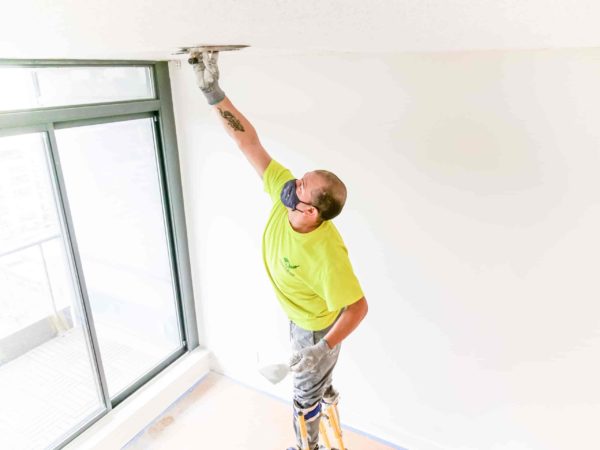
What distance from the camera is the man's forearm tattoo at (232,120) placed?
5.90ft

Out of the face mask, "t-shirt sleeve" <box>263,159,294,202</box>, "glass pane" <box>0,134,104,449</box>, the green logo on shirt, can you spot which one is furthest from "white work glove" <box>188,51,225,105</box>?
"glass pane" <box>0,134,104,449</box>

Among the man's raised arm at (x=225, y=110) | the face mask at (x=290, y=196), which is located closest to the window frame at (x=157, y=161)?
the man's raised arm at (x=225, y=110)

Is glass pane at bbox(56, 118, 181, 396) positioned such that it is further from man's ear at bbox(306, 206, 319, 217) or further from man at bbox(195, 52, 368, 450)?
man's ear at bbox(306, 206, 319, 217)

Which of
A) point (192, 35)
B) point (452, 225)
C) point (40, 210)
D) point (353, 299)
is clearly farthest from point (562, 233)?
point (40, 210)

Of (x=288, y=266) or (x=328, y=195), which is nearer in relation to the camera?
(x=328, y=195)

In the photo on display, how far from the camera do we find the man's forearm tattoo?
1798 mm

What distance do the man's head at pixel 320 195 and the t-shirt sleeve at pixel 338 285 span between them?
0.21 m

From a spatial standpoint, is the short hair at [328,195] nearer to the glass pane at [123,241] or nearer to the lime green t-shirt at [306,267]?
the lime green t-shirt at [306,267]

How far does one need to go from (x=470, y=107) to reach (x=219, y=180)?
1577mm

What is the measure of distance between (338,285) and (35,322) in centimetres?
314

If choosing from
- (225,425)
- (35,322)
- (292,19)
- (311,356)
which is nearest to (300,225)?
(311,356)

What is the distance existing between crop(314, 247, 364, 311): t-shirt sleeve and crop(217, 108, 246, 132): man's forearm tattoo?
0.73 metres

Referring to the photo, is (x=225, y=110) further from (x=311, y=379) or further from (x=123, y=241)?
(x=123, y=241)

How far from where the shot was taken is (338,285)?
5.40 feet
